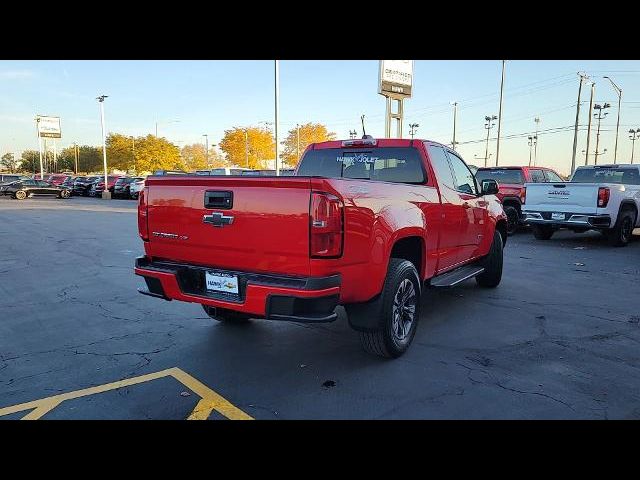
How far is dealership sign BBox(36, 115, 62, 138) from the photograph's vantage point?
6266 cm

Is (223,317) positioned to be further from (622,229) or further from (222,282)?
(622,229)

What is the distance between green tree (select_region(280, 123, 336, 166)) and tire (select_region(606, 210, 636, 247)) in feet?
187

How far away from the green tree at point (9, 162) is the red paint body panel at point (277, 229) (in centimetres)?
13841

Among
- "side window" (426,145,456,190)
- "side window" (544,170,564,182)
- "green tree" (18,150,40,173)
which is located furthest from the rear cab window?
"green tree" (18,150,40,173)

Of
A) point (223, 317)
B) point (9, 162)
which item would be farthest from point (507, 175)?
point (9, 162)

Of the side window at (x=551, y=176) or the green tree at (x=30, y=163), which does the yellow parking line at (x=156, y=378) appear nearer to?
the side window at (x=551, y=176)

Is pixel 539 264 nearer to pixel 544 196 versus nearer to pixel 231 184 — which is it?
pixel 544 196

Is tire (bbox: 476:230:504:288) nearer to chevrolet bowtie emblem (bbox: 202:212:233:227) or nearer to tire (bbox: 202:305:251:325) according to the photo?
tire (bbox: 202:305:251:325)

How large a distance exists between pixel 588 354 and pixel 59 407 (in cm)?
439

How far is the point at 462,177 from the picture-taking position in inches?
234

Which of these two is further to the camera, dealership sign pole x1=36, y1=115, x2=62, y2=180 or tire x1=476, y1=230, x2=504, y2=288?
dealership sign pole x1=36, y1=115, x2=62, y2=180

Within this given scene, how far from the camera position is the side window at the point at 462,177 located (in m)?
5.76
